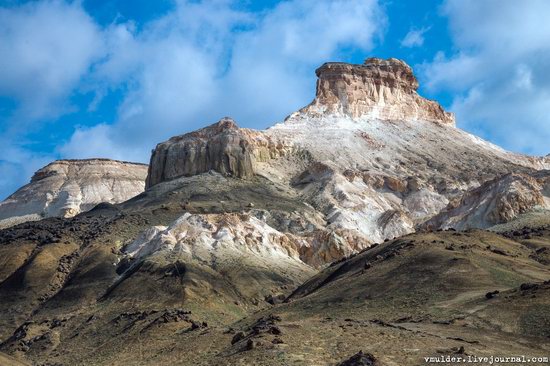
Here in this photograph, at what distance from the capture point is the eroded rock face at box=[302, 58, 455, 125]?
174250mm

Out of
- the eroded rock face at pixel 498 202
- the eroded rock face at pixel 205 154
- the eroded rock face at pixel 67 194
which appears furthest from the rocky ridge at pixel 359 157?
the eroded rock face at pixel 67 194

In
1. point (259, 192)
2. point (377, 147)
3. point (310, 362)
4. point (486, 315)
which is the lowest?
point (310, 362)

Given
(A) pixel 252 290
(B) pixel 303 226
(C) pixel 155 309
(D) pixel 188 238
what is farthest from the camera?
(B) pixel 303 226

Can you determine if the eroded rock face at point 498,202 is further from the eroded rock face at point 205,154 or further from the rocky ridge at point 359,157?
the eroded rock face at point 205,154

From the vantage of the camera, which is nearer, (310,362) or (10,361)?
(310,362)

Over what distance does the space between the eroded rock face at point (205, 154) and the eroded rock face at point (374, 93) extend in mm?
32099

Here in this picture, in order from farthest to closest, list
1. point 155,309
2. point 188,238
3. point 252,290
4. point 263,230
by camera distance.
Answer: point 263,230
point 188,238
point 252,290
point 155,309

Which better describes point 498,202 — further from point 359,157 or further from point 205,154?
point 205,154

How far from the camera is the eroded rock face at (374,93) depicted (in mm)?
174250

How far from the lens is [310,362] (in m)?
39.4

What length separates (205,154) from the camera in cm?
13800

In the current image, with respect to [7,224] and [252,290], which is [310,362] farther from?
[7,224]

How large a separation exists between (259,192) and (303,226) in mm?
17823

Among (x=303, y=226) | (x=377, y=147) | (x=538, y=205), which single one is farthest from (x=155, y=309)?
(x=377, y=147)
